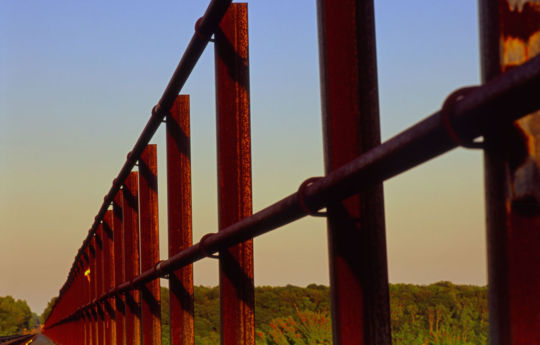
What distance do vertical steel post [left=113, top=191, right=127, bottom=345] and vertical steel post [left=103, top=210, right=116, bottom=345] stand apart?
94cm

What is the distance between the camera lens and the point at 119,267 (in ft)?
56.1

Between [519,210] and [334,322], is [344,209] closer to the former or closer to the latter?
[334,322]

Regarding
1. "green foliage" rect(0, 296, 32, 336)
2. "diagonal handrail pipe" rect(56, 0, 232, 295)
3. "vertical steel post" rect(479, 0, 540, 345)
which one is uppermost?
"green foliage" rect(0, 296, 32, 336)

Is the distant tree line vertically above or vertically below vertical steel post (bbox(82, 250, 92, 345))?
below

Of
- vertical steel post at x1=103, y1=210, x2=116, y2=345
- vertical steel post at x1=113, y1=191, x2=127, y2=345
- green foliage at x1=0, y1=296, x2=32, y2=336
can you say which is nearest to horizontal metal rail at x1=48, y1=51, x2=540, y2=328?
vertical steel post at x1=113, y1=191, x2=127, y2=345

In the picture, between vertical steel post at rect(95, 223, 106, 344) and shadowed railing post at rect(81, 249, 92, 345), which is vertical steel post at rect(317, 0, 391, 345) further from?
shadowed railing post at rect(81, 249, 92, 345)

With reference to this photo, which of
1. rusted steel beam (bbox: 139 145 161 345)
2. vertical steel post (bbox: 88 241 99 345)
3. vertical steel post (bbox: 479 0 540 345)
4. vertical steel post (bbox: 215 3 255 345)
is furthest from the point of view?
vertical steel post (bbox: 88 241 99 345)

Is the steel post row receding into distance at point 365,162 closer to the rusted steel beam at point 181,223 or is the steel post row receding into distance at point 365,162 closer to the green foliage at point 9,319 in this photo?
the rusted steel beam at point 181,223

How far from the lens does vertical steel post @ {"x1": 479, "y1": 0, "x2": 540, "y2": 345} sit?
208cm

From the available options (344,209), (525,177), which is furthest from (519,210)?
(344,209)

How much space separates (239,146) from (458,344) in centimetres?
221

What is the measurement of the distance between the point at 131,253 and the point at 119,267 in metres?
3.22

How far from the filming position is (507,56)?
216cm

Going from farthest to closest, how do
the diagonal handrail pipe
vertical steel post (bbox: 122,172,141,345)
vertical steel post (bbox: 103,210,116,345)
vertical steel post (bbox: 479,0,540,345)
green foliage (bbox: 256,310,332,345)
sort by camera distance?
vertical steel post (bbox: 103,210,116,345) < vertical steel post (bbox: 122,172,141,345) < the diagonal handrail pipe < green foliage (bbox: 256,310,332,345) < vertical steel post (bbox: 479,0,540,345)
